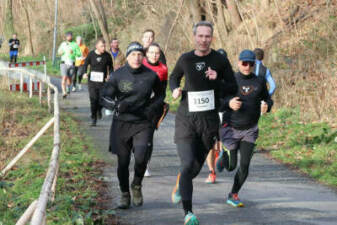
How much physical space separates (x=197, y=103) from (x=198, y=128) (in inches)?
10.3

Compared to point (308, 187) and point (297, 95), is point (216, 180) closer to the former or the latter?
point (308, 187)

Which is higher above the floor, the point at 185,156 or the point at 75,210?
the point at 185,156

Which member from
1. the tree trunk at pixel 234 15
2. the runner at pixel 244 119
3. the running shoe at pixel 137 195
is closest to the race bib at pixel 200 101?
the runner at pixel 244 119

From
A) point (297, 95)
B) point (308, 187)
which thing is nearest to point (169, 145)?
point (308, 187)

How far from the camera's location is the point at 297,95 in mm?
15094

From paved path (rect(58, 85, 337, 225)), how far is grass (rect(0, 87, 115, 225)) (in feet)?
0.95

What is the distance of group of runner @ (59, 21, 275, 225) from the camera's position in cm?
→ 604

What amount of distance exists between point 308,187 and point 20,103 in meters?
10.9

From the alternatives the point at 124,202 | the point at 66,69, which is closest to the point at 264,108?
the point at 124,202

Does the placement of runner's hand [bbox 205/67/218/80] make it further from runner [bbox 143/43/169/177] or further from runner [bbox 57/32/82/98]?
runner [bbox 57/32/82/98]

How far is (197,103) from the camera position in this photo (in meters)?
6.01

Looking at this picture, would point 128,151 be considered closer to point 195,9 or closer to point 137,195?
point 137,195

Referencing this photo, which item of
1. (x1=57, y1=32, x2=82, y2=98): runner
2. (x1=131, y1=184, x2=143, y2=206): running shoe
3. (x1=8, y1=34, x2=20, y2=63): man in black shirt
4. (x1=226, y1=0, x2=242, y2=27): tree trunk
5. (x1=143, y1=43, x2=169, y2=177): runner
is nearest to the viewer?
(x1=131, y1=184, x2=143, y2=206): running shoe

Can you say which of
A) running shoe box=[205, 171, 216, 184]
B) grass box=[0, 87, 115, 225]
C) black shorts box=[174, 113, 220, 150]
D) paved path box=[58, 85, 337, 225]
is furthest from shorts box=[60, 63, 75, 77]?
black shorts box=[174, 113, 220, 150]
